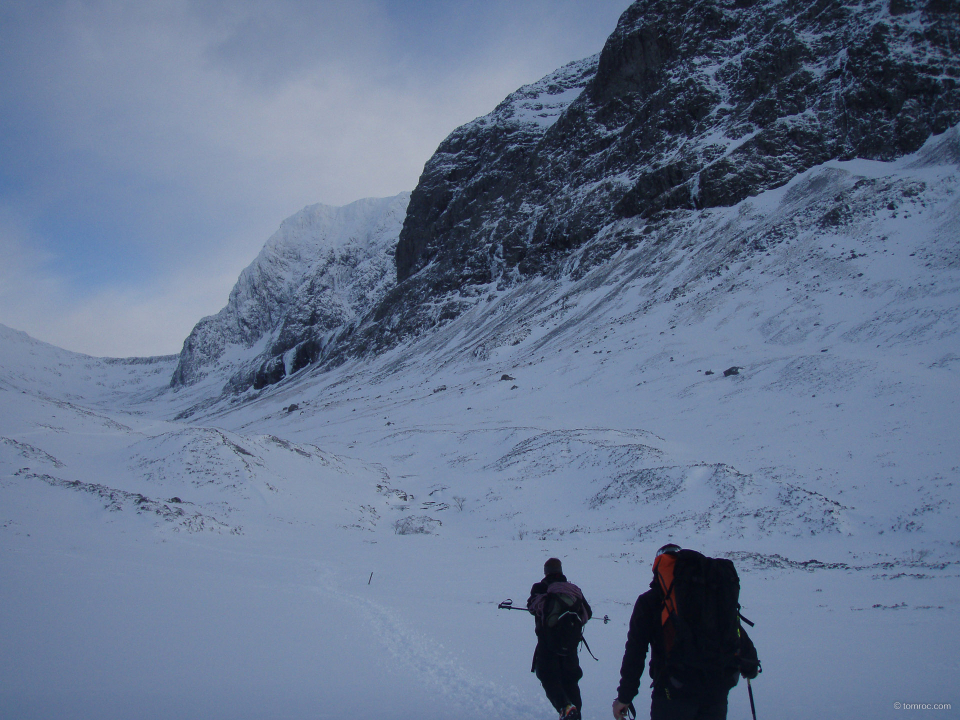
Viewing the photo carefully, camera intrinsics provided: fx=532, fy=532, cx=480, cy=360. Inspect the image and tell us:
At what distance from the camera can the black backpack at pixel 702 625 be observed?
11.1ft

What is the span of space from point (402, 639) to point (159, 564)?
524 centimetres

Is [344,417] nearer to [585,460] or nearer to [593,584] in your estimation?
[585,460]

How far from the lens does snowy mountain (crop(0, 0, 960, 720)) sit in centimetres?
571

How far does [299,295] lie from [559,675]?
150m

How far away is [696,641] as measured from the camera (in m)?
3.40

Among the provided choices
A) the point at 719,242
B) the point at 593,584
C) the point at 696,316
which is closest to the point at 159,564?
the point at 593,584

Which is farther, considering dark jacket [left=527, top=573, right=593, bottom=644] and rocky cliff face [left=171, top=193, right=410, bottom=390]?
rocky cliff face [left=171, top=193, right=410, bottom=390]

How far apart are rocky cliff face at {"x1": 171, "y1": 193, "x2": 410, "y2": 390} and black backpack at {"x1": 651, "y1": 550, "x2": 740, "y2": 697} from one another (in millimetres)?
115951

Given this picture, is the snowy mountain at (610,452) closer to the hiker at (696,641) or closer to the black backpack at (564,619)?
the black backpack at (564,619)

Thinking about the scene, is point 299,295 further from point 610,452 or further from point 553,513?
point 553,513

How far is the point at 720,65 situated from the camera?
2977 inches

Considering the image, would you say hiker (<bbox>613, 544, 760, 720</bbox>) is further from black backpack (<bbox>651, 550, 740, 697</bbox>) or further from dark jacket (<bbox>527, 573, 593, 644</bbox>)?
dark jacket (<bbox>527, 573, 593, 644</bbox>)

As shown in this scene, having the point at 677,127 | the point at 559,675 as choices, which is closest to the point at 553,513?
the point at 559,675

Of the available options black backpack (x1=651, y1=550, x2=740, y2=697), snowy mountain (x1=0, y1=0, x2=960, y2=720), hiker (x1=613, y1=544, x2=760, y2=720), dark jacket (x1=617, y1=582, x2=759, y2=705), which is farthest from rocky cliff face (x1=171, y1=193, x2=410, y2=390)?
black backpack (x1=651, y1=550, x2=740, y2=697)
